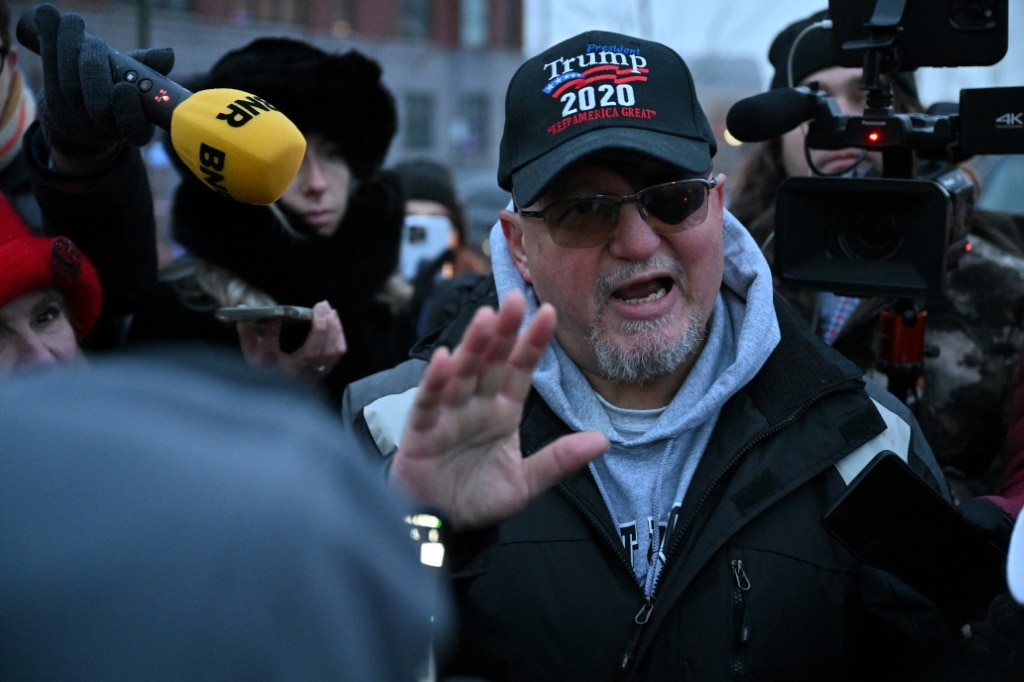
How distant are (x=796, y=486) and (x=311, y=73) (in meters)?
1.92

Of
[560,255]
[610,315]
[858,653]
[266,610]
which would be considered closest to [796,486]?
[858,653]

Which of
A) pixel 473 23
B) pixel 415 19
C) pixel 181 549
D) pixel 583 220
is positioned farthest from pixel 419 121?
pixel 181 549

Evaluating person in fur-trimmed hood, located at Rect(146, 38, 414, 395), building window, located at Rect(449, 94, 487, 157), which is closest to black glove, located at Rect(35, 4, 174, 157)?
person in fur-trimmed hood, located at Rect(146, 38, 414, 395)

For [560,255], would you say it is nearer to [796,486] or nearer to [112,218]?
[796,486]

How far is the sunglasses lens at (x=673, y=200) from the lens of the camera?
79.7 inches

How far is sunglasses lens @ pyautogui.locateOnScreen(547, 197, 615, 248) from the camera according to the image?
2037 mm

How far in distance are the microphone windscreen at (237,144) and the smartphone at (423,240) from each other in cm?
320

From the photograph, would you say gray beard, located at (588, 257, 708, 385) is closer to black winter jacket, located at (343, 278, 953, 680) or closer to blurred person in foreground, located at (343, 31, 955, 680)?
blurred person in foreground, located at (343, 31, 955, 680)

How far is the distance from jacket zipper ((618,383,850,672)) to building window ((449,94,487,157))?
30253 mm

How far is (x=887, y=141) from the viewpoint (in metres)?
2.23

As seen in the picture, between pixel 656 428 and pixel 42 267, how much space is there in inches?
48.8

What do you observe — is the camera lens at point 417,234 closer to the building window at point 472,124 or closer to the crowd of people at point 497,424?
the crowd of people at point 497,424

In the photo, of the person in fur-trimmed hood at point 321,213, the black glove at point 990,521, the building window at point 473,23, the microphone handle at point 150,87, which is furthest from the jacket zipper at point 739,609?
the building window at point 473,23

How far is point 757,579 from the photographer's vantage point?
183 centimetres
